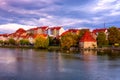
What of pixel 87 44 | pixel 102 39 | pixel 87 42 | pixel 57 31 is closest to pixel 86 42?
pixel 87 42

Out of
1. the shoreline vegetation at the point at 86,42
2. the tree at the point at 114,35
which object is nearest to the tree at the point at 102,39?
the shoreline vegetation at the point at 86,42

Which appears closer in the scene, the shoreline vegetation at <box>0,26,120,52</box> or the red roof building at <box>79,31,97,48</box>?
the shoreline vegetation at <box>0,26,120,52</box>

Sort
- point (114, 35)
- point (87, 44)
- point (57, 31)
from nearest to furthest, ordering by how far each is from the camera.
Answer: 1. point (114, 35)
2. point (87, 44)
3. point (57, 31)

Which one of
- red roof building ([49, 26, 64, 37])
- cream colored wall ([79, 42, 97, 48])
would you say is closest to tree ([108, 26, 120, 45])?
cream colored wall ([79, 42, 97, 48])

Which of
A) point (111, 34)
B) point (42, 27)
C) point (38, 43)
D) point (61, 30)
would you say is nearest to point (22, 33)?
point (42, 27)

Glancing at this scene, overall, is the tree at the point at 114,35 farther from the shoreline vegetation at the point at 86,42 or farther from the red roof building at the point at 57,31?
the red roof building at the point at 57,31

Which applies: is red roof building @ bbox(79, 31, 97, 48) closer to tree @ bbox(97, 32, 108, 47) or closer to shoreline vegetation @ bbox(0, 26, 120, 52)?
shoreline vegetation @ bbox(0, 26, 120, 52)

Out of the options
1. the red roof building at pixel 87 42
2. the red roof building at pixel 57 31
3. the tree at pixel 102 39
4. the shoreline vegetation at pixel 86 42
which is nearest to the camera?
the shoreline vegetation at pixel 86 42

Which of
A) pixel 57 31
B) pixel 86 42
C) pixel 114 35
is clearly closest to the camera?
pixel 114 35

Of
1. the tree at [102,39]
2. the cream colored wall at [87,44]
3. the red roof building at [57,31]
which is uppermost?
the red roof building at [57,31]

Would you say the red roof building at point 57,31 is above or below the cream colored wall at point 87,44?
above

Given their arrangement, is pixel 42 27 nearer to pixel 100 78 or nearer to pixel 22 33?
pixel 22 33

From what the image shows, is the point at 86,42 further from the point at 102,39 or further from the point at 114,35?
the point at 114,35

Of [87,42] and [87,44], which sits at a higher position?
[87,42]
